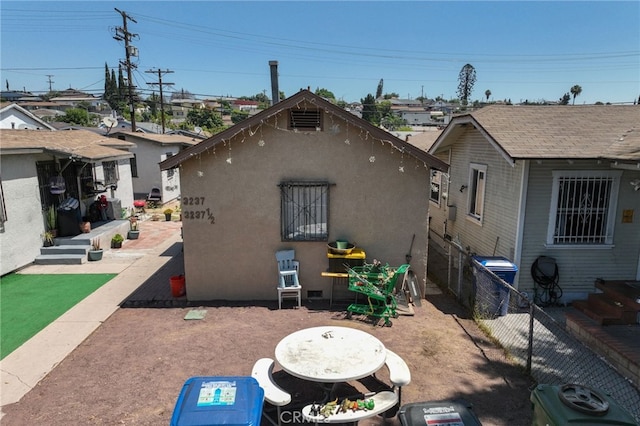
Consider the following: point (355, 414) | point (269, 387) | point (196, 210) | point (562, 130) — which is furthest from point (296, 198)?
point (562, 130)

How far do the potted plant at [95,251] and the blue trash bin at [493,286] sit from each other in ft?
34.1

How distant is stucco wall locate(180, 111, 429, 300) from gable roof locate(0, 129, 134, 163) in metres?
5.29

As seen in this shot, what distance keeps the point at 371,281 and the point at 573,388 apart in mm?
4591

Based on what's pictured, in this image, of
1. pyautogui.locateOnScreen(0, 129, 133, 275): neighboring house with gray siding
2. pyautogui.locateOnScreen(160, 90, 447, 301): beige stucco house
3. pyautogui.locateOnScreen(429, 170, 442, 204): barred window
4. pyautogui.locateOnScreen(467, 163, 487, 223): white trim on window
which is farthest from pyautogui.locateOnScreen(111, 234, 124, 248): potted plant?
pyautogui.locateOnScreen(467, 163, 487, 223): white trim on window

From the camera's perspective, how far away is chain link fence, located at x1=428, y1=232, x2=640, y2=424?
5676 mm

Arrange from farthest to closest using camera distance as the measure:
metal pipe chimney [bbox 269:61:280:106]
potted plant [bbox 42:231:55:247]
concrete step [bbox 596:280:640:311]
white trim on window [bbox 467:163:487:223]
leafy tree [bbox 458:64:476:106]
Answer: leafy tree [bbox 458:64:476:106] → potted plant [bbox 42:231:55:247] → white trim on window [bbox 467:163:487:223] → metal pipe chimney [bbox 269:61:280:106] → concrete step [bbox 596:280:640:311]

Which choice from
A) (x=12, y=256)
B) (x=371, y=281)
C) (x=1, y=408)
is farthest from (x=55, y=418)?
(x=12, y=256)

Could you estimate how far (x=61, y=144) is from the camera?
1265 cm

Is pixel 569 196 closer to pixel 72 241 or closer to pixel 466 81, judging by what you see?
pixel 72 241

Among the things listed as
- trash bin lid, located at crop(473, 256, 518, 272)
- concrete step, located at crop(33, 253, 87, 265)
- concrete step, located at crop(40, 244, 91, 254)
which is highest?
trash bin lid, located at crop(473, 256, 518, 272)

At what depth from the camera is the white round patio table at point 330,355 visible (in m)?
4.67

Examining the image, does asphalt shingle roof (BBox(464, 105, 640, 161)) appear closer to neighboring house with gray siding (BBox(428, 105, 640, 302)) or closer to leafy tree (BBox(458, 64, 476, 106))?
neighboring house with gray siding (BBox(428, 105, 640, 302))

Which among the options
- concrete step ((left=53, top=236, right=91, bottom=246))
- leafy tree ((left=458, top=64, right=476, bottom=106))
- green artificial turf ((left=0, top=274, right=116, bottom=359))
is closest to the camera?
green artificial turf ((left=0, top=274, right=116, bottom=359))

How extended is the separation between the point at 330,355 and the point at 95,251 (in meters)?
9.41
